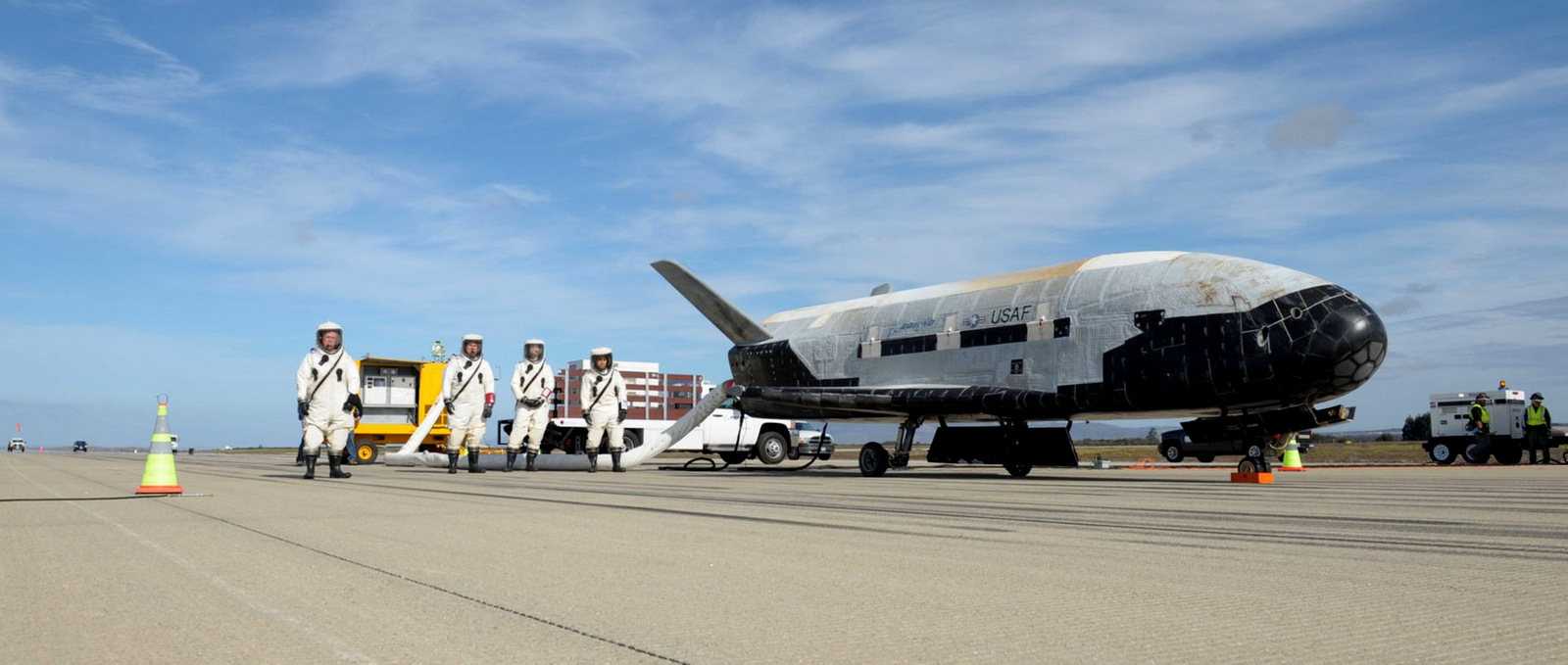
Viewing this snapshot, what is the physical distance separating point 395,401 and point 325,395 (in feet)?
69.2

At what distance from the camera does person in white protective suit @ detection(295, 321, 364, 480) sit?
1705 cm

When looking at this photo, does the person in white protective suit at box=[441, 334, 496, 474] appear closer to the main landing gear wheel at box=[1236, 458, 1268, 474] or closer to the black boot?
the black boot

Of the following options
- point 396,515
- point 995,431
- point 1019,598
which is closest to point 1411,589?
point 1019,598

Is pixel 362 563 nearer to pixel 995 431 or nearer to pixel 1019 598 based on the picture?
pixel 1019 598

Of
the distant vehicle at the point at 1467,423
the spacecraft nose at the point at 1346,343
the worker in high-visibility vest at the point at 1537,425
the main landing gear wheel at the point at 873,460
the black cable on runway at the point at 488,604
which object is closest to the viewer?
the black cable on runway at the point at 488,604

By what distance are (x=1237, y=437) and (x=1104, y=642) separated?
79.9ft

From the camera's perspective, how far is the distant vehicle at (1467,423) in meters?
29.2

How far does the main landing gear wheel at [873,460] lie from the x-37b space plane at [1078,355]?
0.10 feet

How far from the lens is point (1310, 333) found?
14.5 metres

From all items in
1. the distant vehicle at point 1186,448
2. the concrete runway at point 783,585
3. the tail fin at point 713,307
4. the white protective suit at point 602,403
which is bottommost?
the distant vehicle at point 1186,448

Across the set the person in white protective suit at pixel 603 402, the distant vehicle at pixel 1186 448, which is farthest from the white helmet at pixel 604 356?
the distant vehicle at pixel 1186 448

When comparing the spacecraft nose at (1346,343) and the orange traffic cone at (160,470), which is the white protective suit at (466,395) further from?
the spacecraft nose at (1346,343)

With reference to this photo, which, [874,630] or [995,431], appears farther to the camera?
[995,431]

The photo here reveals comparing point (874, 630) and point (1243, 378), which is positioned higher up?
point (1243, 378)
